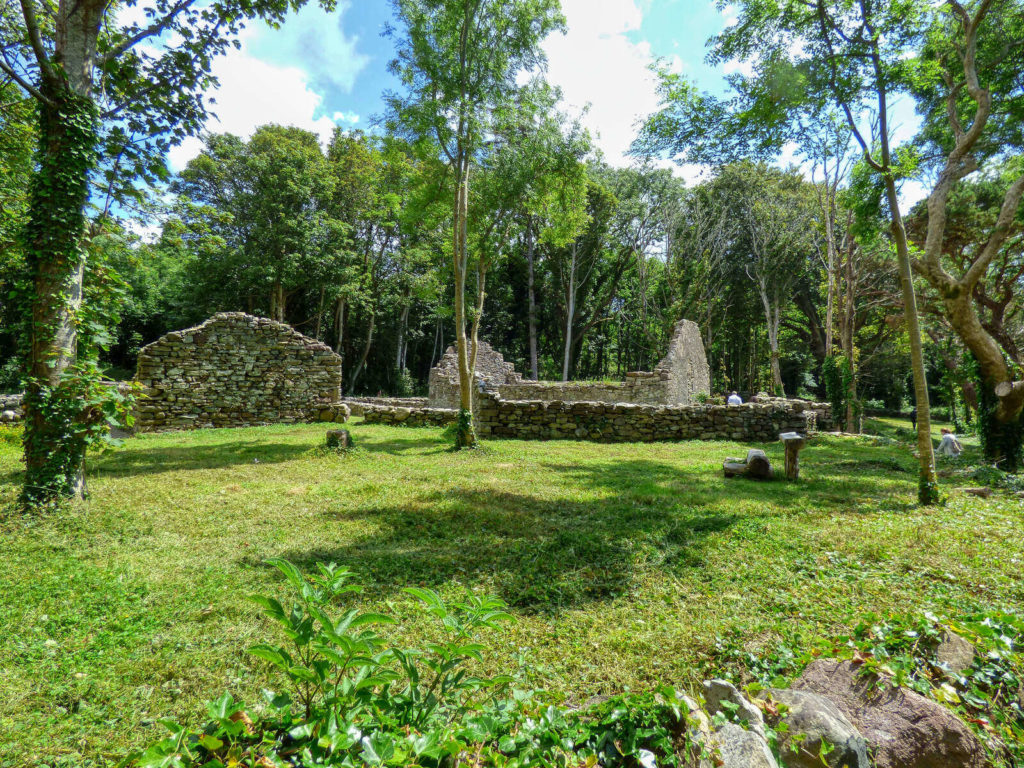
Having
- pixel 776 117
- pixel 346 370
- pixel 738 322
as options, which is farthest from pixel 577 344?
pixel 776 117

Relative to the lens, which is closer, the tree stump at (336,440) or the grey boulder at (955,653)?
the grey boulder at (955,653)

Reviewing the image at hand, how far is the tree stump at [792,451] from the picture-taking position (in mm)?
6609

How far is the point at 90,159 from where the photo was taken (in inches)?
182

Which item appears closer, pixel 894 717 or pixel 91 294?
pixel 894 717

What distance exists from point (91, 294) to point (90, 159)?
1.35m

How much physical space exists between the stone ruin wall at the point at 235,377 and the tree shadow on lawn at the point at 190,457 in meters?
3.05

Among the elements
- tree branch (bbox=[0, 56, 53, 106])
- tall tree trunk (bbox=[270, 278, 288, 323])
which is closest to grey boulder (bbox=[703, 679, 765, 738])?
tree branch (bbox=[0, 56, 53, 106])

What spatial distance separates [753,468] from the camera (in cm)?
688

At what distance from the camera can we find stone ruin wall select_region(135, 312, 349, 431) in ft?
36.9

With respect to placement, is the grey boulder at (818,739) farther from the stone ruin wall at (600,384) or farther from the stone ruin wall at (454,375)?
the stone ruin wall at (454,375)

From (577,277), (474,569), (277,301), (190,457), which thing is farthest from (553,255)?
(474,569)

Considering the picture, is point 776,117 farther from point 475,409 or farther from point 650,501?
point 475,409

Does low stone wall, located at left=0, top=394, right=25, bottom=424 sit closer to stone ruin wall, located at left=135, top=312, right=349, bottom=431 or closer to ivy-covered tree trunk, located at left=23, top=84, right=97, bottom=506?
stone ruin wall, located at left=135, top=312, right=349, bottom=431

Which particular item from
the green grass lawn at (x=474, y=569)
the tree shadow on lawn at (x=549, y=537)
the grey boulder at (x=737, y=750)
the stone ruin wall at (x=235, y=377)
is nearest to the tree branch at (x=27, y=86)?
the green grass lawn at (x=474, y=569)
